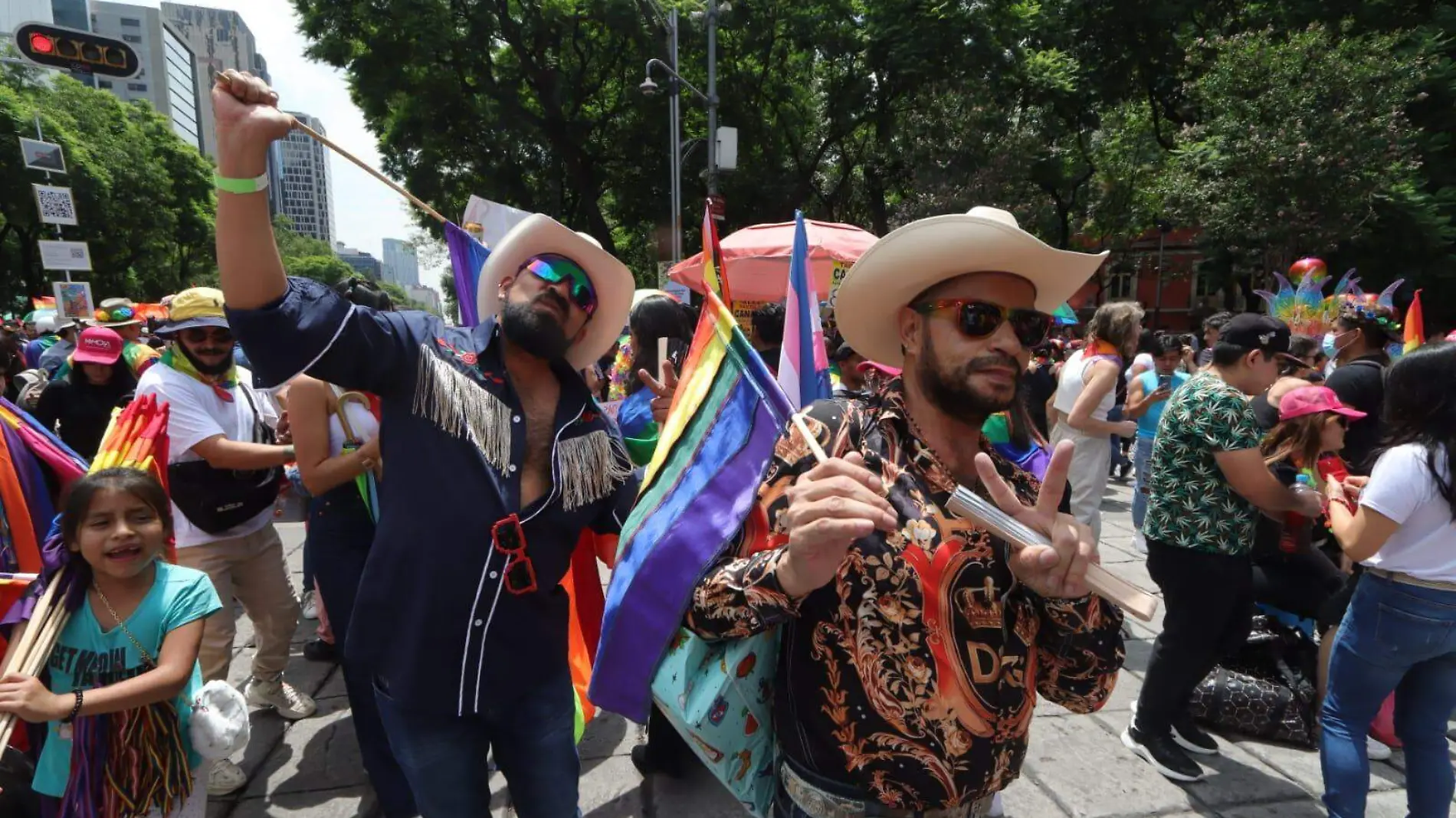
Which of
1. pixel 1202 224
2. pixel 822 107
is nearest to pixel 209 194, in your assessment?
pixel 822 107

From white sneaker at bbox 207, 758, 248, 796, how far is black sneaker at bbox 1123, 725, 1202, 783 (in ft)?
12.9

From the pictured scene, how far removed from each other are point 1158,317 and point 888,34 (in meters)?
26.3

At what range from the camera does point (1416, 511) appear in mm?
2469

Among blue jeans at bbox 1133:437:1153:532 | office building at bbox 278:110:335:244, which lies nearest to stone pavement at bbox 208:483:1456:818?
blue jeans at bbox 1133:437:1153:532

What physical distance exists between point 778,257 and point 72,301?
1261cm

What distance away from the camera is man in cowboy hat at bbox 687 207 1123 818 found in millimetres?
1371

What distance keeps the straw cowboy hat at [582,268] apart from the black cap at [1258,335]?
2553mm

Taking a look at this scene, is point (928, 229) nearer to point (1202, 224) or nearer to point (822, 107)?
point (1202, 224)

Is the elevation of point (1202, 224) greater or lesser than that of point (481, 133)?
lesser

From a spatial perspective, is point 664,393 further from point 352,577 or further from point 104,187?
point 104,187

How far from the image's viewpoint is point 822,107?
20.5m

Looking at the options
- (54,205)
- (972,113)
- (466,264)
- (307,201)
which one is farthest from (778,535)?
(307,201)

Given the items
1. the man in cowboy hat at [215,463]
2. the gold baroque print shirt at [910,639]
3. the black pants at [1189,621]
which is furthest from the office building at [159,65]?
the gold baroque print shirt at [910,639]

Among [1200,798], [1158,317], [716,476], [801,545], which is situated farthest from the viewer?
[1158,317]
